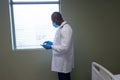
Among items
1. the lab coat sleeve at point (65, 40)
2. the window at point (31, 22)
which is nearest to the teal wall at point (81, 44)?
the window at point (31, 22)

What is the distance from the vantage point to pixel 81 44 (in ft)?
9.59

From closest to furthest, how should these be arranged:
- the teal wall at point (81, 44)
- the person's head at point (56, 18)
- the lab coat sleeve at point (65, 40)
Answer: the lab coat sleeve at point (65, 40) < the person's head at point (56, 18) < the teal wall at point (81, 44)

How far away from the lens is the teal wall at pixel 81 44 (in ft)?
9.14

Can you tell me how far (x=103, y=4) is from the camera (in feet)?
9.43

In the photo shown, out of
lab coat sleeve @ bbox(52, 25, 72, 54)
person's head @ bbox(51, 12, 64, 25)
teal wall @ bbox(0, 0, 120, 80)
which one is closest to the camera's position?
lab coat sleeve @ bbox(52, 25, 72, 54)

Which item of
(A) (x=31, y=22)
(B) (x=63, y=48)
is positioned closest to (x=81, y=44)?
(B) (x=63, y=48)

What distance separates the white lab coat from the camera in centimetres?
230

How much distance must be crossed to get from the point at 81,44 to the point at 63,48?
0.69 metres

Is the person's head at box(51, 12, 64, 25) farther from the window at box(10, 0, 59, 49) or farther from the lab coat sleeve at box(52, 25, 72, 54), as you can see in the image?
the window at box(10, 0, 59, 49)

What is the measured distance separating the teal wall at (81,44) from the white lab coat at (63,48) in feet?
1.43

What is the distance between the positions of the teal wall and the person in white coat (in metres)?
0.41

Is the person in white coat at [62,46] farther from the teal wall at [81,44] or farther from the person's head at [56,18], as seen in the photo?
the teal wall at [81,44]

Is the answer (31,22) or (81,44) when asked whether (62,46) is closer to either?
(81,44)

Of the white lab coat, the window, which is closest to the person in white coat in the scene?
the white lab coat
